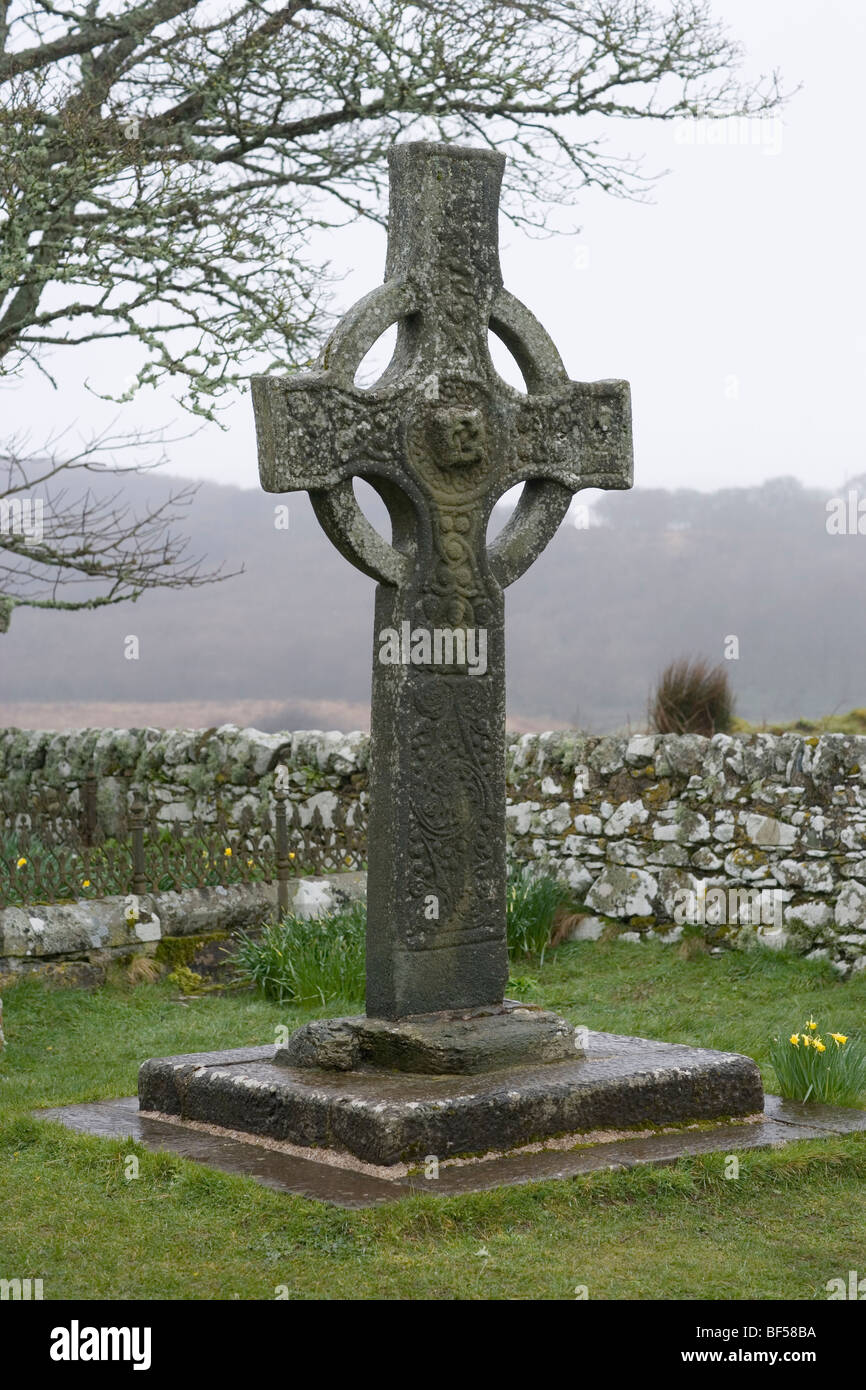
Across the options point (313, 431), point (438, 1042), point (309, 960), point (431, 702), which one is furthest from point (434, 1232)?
point (309, 960)

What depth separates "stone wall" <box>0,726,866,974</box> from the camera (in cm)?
1002

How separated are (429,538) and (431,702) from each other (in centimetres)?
66

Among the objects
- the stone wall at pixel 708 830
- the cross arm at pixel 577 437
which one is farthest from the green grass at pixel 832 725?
the cross arm at pixel 577 437

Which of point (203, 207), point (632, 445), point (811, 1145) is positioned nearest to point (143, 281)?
point (203, 207)

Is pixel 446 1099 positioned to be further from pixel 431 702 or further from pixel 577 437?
pixel 577 437

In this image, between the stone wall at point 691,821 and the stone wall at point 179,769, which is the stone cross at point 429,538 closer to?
the stone wall at point 691,821

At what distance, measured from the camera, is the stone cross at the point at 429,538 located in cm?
580

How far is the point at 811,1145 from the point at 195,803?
974 cm

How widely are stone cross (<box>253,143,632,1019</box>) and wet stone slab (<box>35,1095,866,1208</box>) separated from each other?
0.76 m

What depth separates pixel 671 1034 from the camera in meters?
8.42

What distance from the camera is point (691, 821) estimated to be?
1081 cm

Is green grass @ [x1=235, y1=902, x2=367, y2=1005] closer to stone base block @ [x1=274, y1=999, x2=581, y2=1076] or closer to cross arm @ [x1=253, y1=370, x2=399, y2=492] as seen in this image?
stone base block @ [x1=274, y1=999, x2=581, y2=1076]

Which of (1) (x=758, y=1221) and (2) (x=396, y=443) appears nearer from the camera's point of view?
(1) (x=758, y=1221)
